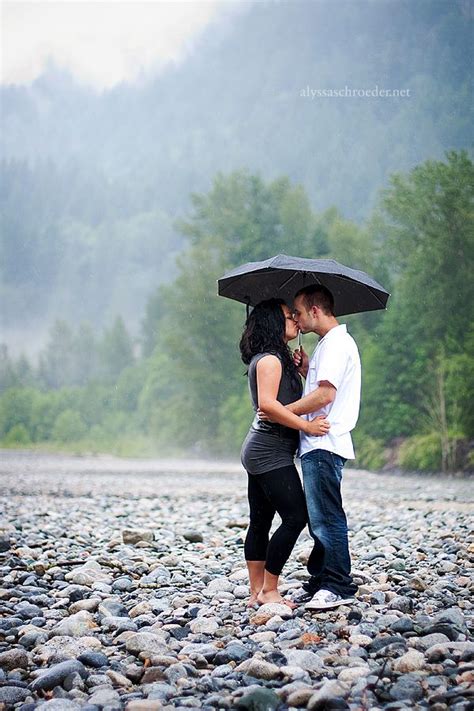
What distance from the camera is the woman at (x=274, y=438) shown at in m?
4.27

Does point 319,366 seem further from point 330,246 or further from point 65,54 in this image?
point 65,54

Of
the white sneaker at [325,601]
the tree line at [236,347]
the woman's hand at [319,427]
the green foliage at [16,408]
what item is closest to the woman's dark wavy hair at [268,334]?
the woman's hand at [319,427]

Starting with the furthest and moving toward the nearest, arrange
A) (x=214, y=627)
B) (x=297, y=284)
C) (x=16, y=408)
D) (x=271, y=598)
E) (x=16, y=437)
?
(x=16, y=408) < (x=16, y=437) < (x=297, y=284) < (x=271, y=598) < (x=214, y=627)

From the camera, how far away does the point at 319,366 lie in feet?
13.8

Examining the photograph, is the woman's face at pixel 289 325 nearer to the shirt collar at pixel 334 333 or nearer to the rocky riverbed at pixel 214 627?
the shirt collar at pixel 334 333

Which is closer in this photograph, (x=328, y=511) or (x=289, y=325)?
(x=328, y=511)

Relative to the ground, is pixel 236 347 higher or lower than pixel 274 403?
higher

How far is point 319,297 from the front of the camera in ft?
14.2

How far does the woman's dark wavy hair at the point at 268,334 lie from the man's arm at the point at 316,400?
19cm

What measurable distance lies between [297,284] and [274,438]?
832 millimetres

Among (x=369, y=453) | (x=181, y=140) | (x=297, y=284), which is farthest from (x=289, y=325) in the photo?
(x=181, y=140)

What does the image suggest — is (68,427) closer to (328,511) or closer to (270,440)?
(270,440)

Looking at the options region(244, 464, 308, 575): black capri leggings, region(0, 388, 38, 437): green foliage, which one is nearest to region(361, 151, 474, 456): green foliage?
region(244, 464, 308, 575): black capri leggings

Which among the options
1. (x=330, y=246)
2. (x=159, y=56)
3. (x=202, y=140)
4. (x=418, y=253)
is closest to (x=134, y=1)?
(x=159, y=56)
